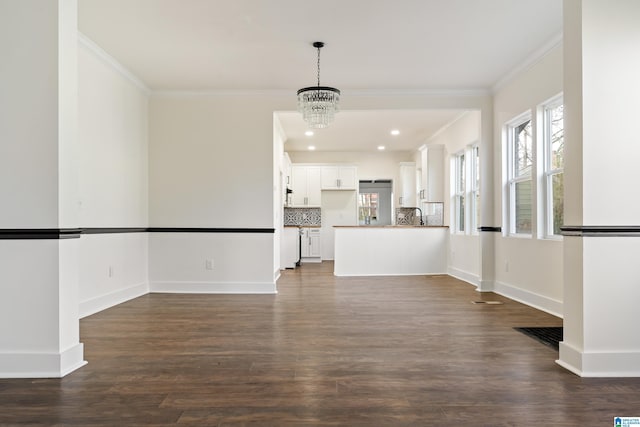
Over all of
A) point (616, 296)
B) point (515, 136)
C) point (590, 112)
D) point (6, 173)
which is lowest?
point (616, 296)

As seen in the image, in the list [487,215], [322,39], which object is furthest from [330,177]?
[322,39]

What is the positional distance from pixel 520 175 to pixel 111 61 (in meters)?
4.75

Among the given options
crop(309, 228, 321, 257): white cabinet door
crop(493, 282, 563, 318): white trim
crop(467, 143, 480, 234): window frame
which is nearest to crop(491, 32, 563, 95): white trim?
crop(467, 143, 480, 234): window frame

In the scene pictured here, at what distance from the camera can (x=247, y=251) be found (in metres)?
5.68

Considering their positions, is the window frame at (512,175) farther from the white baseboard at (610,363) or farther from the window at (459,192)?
the white baseboard at (610,363)

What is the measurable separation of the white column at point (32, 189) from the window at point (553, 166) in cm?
428

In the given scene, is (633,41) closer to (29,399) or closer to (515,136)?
(515,136)

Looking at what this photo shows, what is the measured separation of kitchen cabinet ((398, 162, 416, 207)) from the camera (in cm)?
1002

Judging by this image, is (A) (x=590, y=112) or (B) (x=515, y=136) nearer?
(A) (x=590, y=112)

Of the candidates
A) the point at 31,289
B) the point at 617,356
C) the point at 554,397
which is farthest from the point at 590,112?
the point at 31,289

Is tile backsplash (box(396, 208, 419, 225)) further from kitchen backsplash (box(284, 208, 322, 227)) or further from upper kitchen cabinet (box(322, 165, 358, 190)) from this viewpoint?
kitchen backsplash (box(284, 208, 322, 227))

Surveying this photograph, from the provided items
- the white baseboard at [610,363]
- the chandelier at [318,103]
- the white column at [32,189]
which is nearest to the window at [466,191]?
the chandelier at [318,103]

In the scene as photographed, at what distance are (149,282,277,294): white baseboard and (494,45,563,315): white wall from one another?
2.91m

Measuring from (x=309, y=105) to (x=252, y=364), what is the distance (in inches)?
103
